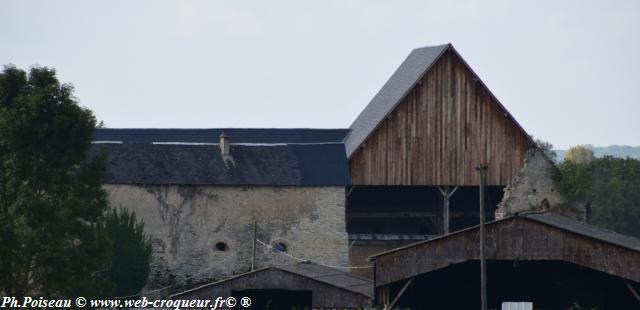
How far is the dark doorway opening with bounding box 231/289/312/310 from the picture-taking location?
3991cm

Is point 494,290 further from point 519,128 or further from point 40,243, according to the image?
point 40,243

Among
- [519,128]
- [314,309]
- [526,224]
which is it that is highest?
[519,128]

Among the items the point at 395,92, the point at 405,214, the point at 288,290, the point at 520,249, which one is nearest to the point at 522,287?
Answer: the point at 520,249

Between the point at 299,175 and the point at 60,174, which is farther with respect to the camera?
the point at 299,175

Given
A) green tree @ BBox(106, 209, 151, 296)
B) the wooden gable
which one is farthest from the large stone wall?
the wooden gable

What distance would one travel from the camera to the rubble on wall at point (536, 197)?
45594 mm

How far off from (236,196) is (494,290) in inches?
379

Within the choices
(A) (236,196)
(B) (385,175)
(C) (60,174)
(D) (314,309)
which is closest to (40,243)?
(C) (60,174)

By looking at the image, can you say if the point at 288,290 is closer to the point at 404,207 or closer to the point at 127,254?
the point at 127,254

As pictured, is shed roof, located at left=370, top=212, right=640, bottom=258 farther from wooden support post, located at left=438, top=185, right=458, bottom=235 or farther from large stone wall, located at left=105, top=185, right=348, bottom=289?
large stone wall, located at left=105, top=185, right=348, bottom=289

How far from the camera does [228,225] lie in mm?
45531

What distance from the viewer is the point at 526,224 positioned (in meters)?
37.6

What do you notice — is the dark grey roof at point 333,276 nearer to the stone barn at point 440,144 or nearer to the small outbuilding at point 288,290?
the small outbuilding at point 288,290

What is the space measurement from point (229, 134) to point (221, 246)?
6232mm
